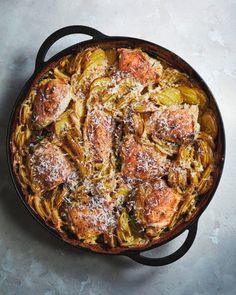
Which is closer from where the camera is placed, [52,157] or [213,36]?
[52,157]

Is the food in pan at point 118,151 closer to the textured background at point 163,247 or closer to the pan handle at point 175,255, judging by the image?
the pan handle at point 175,255

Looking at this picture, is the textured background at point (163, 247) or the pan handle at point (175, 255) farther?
the textured background at point (163, 247)

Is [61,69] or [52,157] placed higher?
[61,69]

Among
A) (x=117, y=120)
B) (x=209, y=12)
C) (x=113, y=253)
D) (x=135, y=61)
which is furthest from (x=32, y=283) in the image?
(x=209, y=12)

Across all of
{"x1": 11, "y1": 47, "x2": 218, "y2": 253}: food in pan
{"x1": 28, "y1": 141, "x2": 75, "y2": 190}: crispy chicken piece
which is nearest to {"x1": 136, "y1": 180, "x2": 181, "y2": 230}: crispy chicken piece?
{"x1": 11, "y1": 47, "x2": 218, "y2": 253}: food in pan

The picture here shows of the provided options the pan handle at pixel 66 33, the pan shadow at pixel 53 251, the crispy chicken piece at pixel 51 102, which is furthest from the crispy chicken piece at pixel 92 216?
the pan handle at pixel 66 33

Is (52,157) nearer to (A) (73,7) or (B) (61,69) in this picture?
(B) (61,69)
